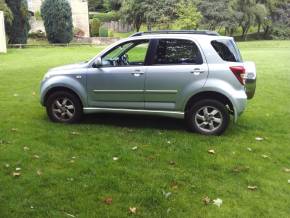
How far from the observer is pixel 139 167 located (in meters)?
6.16

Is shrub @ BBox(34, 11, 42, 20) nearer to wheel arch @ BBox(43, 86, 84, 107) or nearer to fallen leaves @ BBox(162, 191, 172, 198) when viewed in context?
wheel arch @ BBox(43, 86, 84, 107)

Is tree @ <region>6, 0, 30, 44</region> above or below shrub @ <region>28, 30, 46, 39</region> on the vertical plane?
above

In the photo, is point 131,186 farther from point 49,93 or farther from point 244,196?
point 49,93

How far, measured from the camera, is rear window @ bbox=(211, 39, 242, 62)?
25.3 ft

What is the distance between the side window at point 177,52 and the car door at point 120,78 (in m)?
0.28

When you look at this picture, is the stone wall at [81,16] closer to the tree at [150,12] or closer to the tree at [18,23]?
the tree at [150,12]

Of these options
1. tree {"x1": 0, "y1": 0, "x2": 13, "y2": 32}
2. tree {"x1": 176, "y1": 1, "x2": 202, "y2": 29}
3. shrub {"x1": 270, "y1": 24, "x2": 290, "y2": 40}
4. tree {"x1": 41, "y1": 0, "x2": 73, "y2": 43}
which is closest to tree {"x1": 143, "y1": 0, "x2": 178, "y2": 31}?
tree {"x1": 176, "y1": 1, "x2": 202, "y2": 29}

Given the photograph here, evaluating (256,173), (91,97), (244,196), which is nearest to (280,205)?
(244,196)

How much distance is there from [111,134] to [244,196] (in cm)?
313

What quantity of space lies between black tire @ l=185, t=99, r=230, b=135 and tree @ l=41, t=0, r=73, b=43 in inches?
1444

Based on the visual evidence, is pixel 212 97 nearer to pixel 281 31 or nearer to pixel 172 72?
pixel 172 72

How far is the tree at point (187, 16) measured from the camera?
52525mm

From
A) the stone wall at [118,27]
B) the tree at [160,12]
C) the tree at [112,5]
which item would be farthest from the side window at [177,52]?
the tree at [112,5]

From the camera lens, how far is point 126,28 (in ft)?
230
